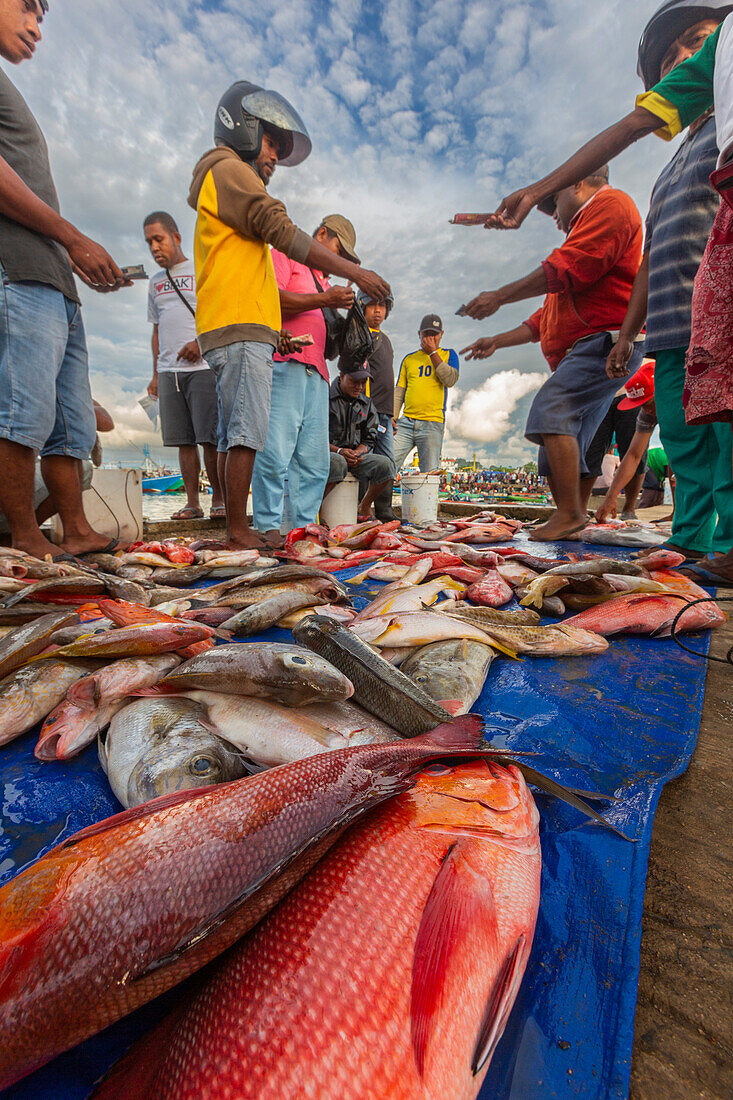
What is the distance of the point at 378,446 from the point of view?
8133 millimetres

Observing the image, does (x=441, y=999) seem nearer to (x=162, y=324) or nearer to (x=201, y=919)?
(x=201, y=919)

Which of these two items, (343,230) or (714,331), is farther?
(343,230)

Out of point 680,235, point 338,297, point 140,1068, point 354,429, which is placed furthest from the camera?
point 354,429

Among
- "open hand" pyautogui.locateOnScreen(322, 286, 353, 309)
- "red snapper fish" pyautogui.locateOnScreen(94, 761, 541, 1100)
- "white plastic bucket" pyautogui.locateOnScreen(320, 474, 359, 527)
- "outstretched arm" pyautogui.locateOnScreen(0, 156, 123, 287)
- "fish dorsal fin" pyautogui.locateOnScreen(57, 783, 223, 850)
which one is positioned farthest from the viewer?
"white plastic bucket" pyautogui.locateOnScreen(320, 474, 359, 527)

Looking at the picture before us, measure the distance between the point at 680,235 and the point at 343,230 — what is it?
374 cm

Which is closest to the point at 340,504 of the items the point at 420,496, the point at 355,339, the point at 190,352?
the point at 420,496

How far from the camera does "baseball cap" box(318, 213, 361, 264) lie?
17.6 ft

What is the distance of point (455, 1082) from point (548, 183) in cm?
581

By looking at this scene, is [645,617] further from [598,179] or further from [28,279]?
[598,179]

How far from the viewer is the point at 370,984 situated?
0.55 m

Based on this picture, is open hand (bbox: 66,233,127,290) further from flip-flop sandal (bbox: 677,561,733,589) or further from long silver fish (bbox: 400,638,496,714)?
flip-flop sandal (bbox: 677,561,733,589)

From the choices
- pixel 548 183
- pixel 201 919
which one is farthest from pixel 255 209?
pixel 201 919

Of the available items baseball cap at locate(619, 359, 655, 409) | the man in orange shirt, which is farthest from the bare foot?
baseball cap at locate(619, 359, 655, 409)

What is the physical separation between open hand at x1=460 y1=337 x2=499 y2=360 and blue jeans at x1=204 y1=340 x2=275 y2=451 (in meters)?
3.61
